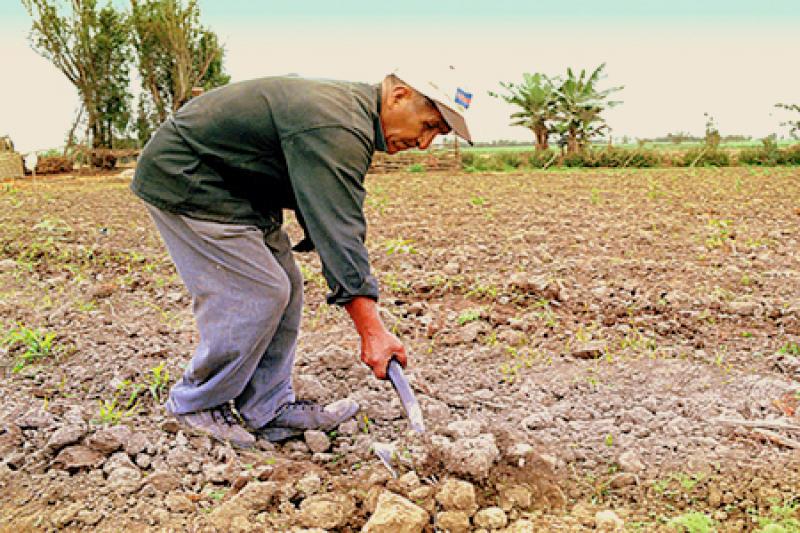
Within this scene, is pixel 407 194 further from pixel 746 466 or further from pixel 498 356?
pixel 746 466

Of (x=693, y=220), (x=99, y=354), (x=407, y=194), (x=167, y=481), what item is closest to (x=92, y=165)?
(x=407, y=194)

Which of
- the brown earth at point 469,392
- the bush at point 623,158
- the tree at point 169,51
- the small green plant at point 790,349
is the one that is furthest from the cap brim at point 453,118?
the tree at point 169,51

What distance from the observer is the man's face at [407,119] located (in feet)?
7.77

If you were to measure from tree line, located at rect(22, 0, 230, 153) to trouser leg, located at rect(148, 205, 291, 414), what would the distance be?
20263 millimetres

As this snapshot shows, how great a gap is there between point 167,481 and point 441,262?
3.37 metres

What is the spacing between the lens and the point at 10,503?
2.39 metres

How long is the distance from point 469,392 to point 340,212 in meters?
1.23

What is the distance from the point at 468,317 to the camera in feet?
13.3

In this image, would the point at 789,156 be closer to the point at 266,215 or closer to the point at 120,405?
the point at 266,215

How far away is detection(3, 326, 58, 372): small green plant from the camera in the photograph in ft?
11.6

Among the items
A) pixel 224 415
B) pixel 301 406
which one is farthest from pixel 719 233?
pixel 224 415

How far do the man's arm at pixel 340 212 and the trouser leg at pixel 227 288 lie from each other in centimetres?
36

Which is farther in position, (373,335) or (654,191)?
(654,191)

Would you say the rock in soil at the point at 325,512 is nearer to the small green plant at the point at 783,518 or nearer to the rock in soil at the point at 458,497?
the rock in soil at the point at 458,497
